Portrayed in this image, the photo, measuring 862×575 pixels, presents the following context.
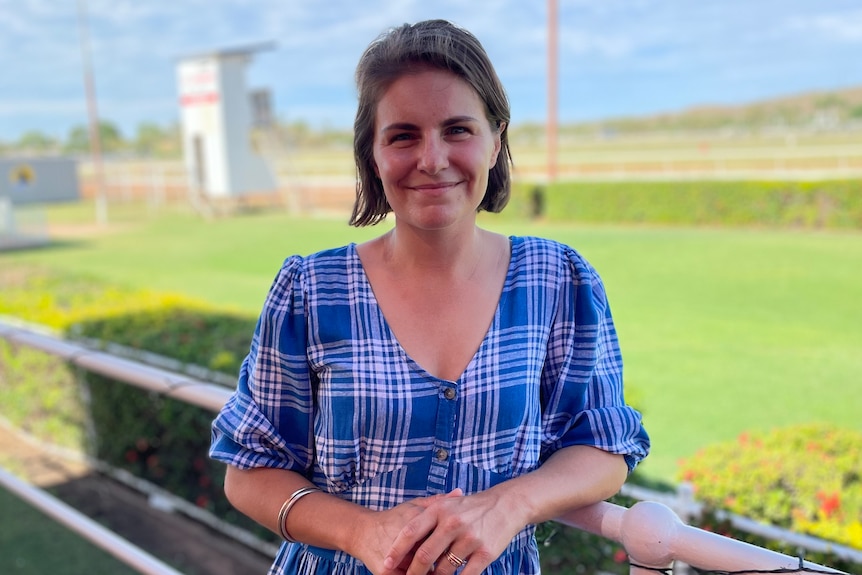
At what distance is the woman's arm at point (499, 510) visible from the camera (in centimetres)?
104

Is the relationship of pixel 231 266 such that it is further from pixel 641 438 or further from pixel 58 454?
pixel 641 438

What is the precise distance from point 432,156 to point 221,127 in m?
27.4

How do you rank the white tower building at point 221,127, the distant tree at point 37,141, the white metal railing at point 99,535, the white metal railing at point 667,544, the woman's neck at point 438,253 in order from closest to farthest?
the white metal railing at point 667,544 → the woman's neck at point 438,253 → the white metal railing at point 99,535 → the white tower building at point 221,127 → the distant tree at point 37,141

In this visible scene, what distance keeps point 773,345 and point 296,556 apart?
23.2ft

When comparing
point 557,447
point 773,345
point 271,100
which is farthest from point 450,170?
point 271,100

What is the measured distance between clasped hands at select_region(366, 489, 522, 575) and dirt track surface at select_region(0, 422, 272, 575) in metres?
2.86

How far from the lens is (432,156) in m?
1.14

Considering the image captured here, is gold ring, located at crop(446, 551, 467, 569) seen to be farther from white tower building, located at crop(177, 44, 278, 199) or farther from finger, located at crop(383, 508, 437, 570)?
white tower building, located at crop(177, 44, 278, 199)

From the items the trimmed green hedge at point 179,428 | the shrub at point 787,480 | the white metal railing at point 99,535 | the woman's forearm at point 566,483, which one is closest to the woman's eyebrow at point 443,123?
the woman's forearm at point 566,483

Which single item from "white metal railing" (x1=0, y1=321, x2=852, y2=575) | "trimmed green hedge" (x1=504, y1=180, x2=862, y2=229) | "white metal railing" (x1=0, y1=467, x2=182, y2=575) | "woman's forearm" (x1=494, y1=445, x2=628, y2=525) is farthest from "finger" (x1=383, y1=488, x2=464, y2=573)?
"trimmed green hedge" (x1=504, y1=180, x2=862, y2=229)

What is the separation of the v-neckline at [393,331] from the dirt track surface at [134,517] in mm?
2825

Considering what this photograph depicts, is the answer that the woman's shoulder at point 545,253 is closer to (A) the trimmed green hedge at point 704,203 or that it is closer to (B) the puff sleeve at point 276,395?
(B) the puff sleeve at point 276,395

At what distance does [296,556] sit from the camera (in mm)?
1290

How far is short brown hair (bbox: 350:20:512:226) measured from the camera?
3.73 feet
